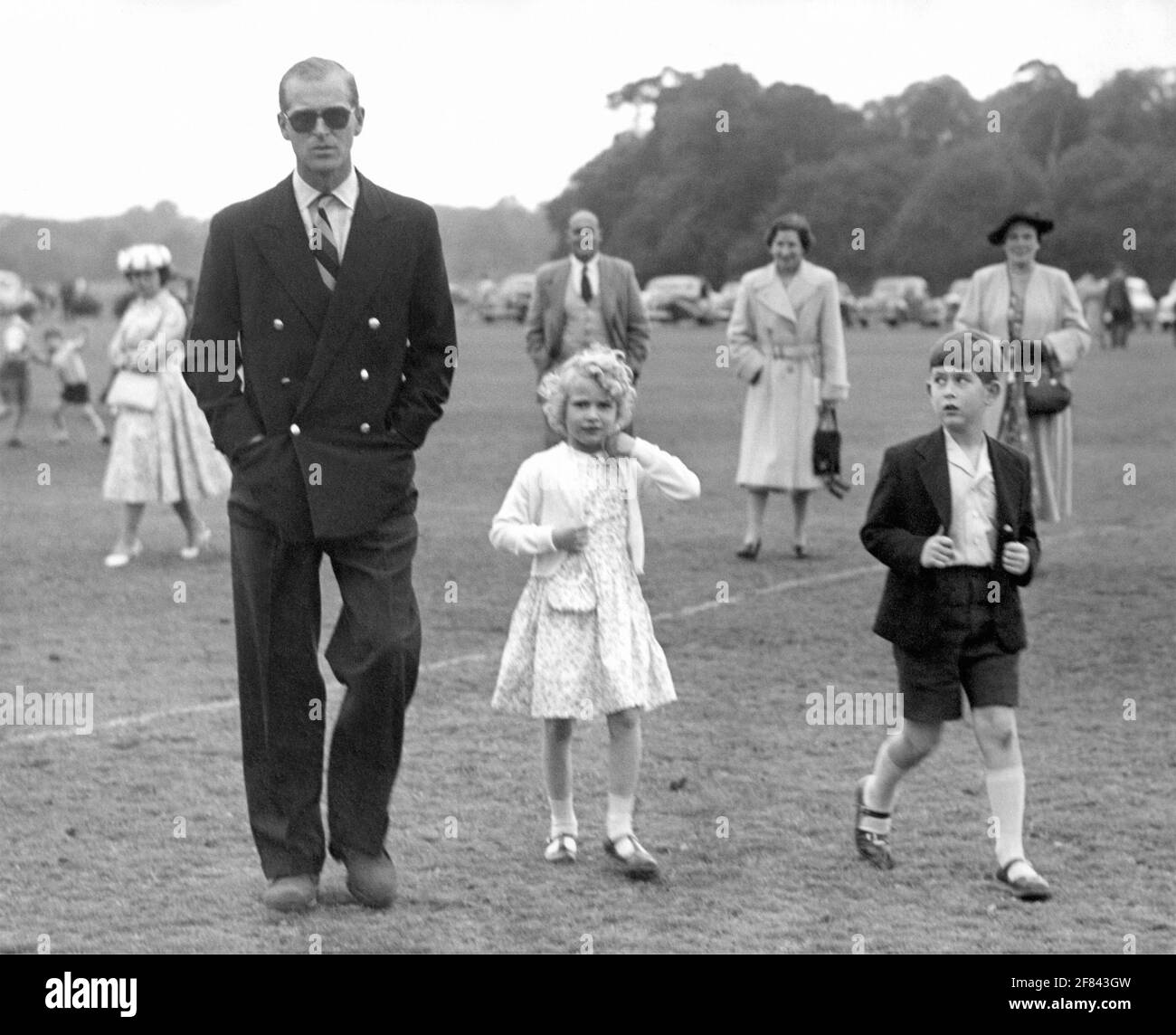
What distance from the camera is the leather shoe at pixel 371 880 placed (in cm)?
585

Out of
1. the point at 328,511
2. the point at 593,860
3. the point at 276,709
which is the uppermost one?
the point at 328,511

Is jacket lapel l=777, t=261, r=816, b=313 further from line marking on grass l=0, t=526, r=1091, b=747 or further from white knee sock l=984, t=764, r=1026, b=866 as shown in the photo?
white knee sock l=984, t=764, r=1026, b=866

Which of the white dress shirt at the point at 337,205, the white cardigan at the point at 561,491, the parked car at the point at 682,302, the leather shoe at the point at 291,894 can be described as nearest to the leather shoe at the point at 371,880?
the leather shoe at the point at 291,894

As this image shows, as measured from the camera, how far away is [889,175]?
93.2 metres

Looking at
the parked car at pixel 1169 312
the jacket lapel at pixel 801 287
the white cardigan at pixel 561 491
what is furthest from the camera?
the parked car at pixel 1169 312

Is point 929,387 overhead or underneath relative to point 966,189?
→ underneath

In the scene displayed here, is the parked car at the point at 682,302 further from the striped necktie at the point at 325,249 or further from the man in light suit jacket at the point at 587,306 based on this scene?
the striped necktie at the point at 325,249

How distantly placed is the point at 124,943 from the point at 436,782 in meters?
2.08

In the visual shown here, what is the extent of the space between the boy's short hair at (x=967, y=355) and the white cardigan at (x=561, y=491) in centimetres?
81

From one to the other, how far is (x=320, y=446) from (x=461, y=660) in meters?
4.27

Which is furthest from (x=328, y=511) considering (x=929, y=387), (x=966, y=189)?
(x=966, y=189)

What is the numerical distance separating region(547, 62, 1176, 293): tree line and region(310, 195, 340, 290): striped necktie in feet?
241

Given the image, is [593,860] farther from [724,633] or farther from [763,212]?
[763,212]

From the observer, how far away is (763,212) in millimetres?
97000
